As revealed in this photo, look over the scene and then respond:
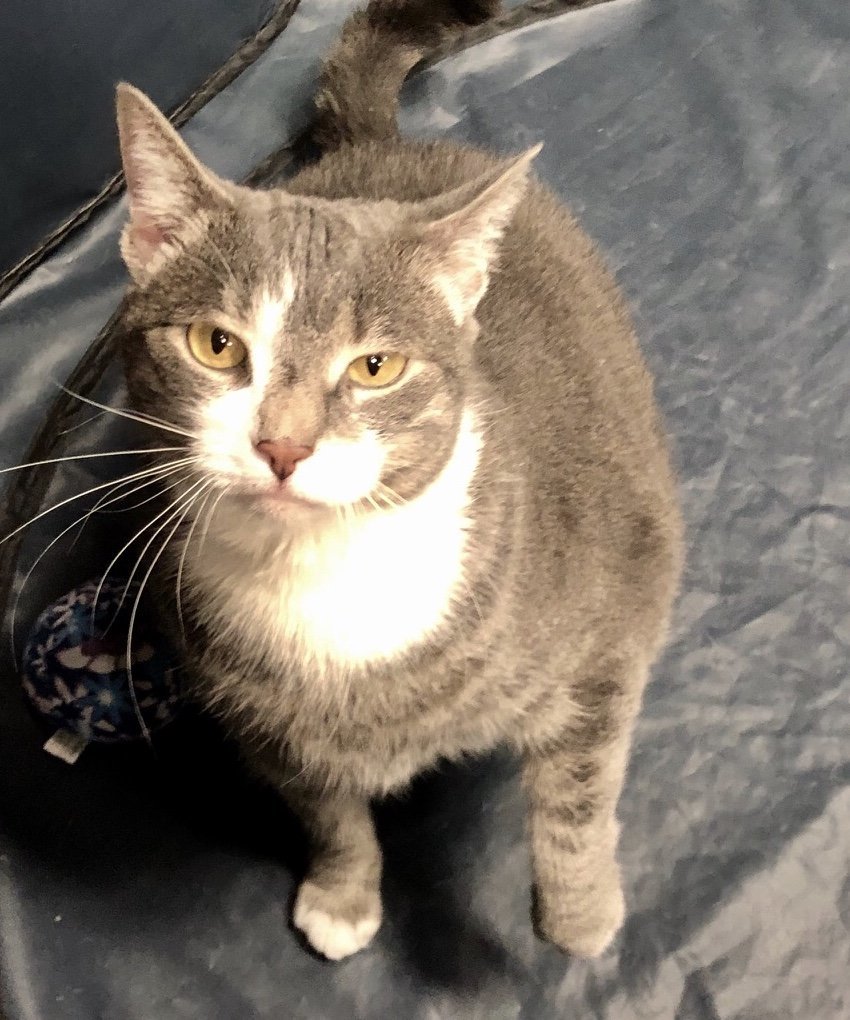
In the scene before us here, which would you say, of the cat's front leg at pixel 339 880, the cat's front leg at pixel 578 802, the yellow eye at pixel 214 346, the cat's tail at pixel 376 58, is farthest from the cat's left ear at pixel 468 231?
the cat's tail at pixel 376 58

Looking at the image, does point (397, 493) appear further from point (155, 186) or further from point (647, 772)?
point (647, 772)

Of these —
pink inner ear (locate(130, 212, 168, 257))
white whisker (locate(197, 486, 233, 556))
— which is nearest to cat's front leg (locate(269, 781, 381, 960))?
white whisker (locate(197, 486, 233, 556))

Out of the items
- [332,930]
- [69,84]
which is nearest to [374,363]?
[332,930]

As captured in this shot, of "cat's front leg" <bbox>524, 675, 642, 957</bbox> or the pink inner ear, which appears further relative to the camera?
"cat's front leg" <bbox>524, 675, 642, 957</bbox>

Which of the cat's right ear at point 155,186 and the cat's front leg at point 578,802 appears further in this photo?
the cat's front leg at point 578,802

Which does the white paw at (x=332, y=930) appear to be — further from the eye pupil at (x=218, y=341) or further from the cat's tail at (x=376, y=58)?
the cat's tail at (x=376, y=58)

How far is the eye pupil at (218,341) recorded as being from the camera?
677mm

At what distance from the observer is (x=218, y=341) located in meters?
0.68

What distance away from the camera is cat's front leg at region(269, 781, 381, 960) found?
3.17 ft

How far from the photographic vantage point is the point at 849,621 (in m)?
1.17

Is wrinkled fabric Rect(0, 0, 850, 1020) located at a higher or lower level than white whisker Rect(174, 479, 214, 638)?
lower

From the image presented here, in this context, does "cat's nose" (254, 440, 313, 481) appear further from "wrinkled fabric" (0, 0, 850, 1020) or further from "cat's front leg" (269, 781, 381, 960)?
"wrinkled fabric" (0, 0, 850, 1020)

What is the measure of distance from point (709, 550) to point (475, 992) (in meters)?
0.56

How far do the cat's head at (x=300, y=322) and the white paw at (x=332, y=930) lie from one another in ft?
1.62
